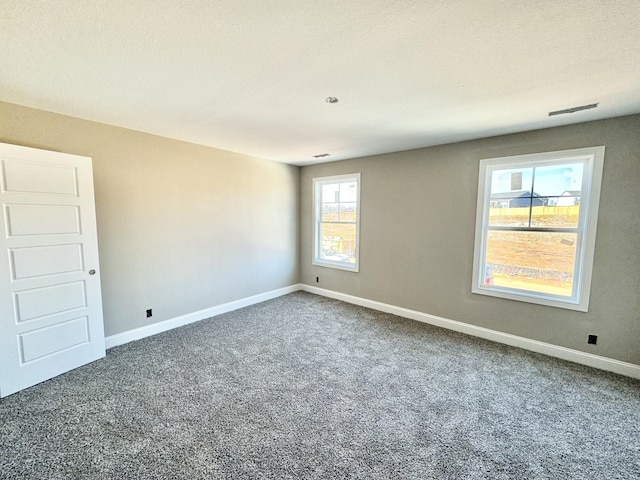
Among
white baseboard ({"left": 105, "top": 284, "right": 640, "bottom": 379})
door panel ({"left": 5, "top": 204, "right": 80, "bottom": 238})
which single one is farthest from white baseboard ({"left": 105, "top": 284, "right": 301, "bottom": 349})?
door panel ({"left": 5, "top": 204, "right": 80, "bottom": 238})

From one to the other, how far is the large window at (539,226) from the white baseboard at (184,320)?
340cm

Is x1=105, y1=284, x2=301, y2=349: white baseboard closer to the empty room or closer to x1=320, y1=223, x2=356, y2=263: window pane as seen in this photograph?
the empty room

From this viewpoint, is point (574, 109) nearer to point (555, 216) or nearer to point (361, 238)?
point (555, 216)

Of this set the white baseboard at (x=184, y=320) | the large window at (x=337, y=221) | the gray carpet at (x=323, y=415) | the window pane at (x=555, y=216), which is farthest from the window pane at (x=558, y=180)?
the white baseboard at (x=184, y=320)

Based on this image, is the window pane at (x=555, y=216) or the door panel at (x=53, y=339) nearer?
the door panel at (x=53, y=339)

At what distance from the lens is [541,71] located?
1850 mm

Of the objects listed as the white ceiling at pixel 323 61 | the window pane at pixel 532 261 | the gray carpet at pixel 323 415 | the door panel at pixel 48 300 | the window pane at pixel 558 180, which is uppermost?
the white ceiling at pixel 323 61

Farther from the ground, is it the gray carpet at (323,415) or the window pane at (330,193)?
the window pane at (330,193)

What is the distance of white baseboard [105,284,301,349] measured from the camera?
10.5 ft

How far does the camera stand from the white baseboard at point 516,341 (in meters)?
2.75

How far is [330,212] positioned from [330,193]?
37 centimetres

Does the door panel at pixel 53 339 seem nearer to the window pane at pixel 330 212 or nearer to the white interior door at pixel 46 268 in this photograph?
the white interior door at pixel 46 268

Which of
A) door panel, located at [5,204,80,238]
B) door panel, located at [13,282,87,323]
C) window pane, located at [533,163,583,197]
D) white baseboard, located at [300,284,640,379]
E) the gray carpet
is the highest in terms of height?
window pane, located at [533,163,583,197]

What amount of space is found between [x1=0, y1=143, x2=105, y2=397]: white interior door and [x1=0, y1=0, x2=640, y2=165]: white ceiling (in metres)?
0.67
